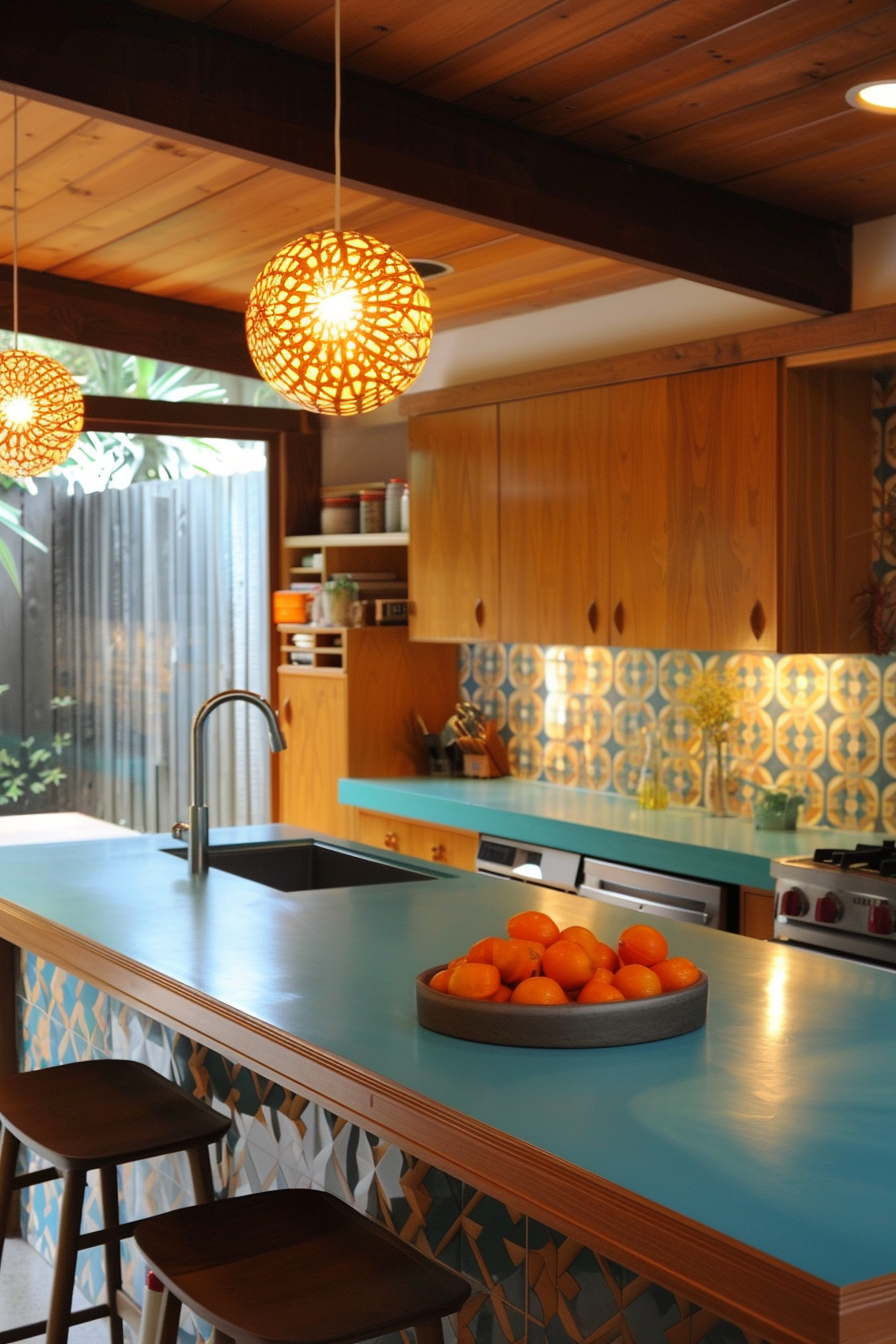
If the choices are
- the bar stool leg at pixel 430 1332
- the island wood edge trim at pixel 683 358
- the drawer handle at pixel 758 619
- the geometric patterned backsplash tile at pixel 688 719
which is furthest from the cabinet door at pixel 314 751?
the bar stool leg at pixel 430 1332

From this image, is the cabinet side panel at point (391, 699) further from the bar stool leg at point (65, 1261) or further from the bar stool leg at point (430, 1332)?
the bar stool leg at point (430, 1332)

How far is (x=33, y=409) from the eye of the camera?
12.9 ft

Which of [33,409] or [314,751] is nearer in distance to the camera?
[33,409]

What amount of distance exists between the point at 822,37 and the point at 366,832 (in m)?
3.56

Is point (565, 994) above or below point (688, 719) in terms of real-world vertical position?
below

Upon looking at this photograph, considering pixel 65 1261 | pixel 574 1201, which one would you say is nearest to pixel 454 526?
pixel 65 1261

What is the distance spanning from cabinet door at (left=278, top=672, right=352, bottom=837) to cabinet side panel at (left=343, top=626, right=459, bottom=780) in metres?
0.06

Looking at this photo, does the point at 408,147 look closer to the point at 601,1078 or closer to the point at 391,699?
the point at 601,1078

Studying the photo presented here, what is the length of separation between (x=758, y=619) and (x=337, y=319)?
2.17 meters

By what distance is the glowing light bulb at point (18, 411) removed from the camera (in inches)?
154

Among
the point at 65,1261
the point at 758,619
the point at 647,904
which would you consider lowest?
the point at 65,1261

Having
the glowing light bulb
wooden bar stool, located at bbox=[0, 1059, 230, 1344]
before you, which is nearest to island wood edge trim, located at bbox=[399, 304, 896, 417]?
the glowing light bulb

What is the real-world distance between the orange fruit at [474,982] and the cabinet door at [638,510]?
8.67 ft

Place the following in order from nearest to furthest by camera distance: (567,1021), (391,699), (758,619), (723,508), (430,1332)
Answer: (430,1332)
(567,1021)
(758,619)
(723,508)
(391,699)
